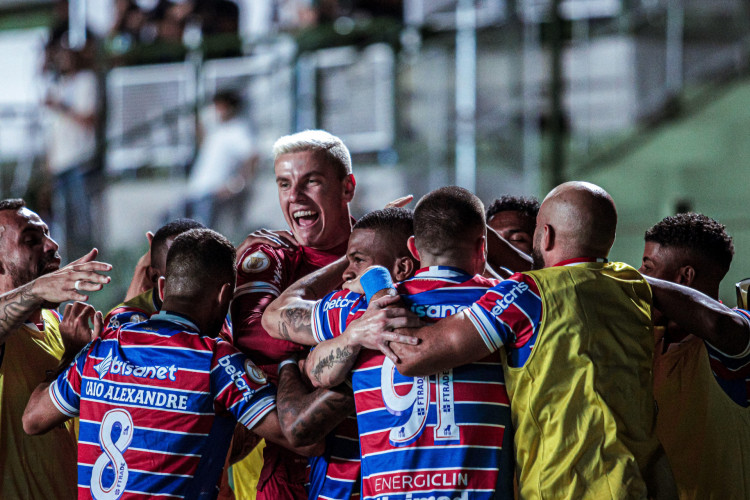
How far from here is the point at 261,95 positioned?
1019 centimetres

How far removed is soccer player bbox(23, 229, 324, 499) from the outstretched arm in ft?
4.52

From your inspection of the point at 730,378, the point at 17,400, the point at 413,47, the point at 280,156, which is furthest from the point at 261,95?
the point at 730,378

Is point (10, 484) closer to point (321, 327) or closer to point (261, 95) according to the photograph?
point (321, 327)

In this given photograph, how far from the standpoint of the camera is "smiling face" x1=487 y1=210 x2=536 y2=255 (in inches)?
180

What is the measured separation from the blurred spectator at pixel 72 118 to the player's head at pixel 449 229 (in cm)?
881

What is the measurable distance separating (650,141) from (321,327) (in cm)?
688

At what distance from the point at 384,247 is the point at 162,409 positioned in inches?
38.0

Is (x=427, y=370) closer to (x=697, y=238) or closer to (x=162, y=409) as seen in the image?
(x=162, y=409)

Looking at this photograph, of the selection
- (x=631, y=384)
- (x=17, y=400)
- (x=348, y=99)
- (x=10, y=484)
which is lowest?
(x=10, y=484)

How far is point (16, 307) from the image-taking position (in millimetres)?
3445

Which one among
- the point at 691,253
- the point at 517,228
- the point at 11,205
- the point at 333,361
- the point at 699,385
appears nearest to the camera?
the point at 333,361

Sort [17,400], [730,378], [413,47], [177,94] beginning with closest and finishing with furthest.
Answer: [730,378] < [17,400] < [413,47] < [177,94]

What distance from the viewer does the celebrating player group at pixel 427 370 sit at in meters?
2.78

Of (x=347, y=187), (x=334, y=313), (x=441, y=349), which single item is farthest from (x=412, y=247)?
(x=347, y=187)
